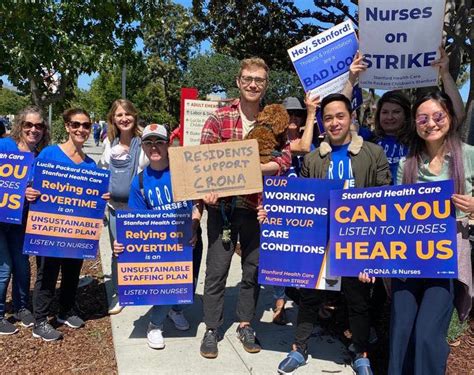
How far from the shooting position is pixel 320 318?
4.27m

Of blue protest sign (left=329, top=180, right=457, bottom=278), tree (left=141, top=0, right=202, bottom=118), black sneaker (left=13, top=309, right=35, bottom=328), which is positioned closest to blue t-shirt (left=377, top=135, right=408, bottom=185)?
blue protest sign (left=329, top=180, right=457, bottom=278)

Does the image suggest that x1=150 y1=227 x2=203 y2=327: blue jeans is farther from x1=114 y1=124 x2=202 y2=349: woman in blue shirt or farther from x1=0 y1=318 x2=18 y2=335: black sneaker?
x1=0 y1=318 x2=18 y2=335: black sneaker

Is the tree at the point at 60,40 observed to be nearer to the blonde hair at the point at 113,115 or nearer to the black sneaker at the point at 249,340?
the blonde hair at the point at 113,115

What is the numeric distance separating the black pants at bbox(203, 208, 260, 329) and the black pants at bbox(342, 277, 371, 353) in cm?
75

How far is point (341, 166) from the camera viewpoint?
323cm

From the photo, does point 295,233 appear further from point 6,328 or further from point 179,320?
point 6,328

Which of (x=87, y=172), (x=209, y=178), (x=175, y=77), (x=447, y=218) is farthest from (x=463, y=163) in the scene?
(x=175, y=77)

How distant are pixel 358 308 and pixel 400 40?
2.32 meters

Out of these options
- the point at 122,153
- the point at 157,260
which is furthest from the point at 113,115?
the point at 157,260

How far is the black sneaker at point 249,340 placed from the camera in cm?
367

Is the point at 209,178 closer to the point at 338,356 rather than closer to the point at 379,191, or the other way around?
the point at 379,191

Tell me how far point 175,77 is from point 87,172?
1529 inches

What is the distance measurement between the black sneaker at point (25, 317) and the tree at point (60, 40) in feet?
9.41

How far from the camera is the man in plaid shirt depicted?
3.42m
